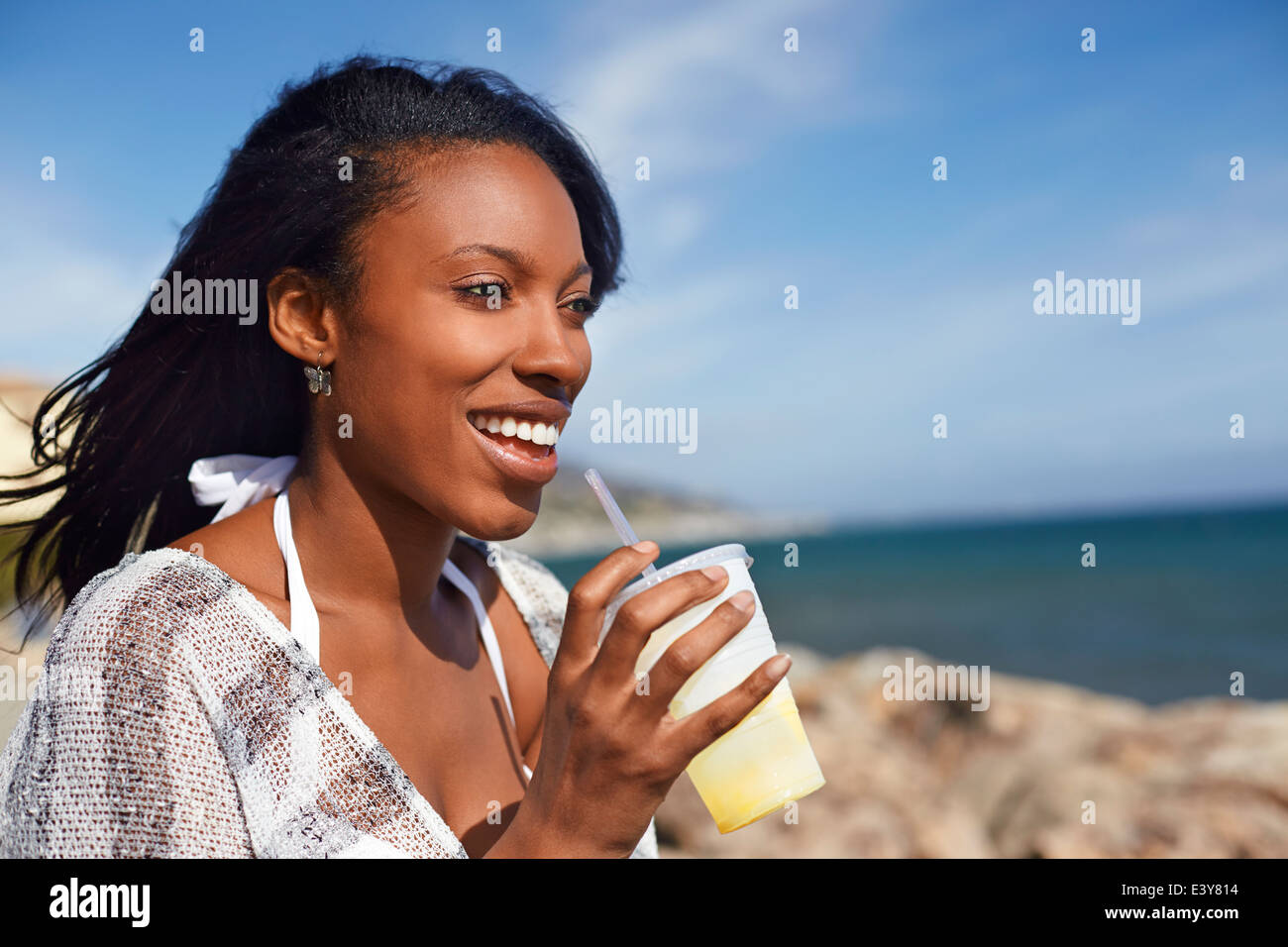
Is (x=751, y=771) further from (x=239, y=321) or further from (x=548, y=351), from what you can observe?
(x=239, y=321)

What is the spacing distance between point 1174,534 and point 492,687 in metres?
63.7

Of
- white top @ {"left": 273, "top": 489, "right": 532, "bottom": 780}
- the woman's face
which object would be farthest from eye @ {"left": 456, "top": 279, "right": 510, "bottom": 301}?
white top @ {"left": 273, "top": 489, "right": 532, "bottom": 780}

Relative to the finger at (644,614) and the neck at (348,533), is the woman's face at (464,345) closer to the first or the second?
the neck at (348,533)

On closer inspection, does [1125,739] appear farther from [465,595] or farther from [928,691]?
[465,595]

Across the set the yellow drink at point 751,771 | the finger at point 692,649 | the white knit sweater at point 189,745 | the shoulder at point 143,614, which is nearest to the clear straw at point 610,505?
the finger at point 692,649

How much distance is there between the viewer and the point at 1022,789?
5.87 m

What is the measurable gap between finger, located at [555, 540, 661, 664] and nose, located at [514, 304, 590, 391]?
0.57 meters

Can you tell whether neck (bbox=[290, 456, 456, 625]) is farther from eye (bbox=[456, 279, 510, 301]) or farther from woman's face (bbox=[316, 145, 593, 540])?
eye (bbox=[456, 279, 510, 301])

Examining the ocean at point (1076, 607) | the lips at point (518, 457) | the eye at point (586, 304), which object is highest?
the eye at point (586, 304)

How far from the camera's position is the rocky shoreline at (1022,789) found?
4566 mm

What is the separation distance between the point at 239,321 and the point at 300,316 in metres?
0.25

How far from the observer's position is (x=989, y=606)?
33.5m

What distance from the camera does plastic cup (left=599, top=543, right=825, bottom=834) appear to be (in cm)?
168
